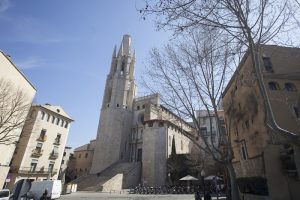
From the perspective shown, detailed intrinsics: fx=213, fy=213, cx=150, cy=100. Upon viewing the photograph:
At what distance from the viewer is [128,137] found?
167ft

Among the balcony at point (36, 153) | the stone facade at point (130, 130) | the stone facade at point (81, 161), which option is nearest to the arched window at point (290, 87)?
the stone facade at point (130, 130)

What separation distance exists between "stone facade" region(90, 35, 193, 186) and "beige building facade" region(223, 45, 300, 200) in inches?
677

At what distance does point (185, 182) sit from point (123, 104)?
23.4 meters

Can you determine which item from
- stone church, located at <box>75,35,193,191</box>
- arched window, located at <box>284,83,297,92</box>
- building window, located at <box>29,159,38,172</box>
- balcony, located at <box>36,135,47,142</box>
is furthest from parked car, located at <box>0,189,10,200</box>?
arched window, located at <box>284,83,297,92</box>

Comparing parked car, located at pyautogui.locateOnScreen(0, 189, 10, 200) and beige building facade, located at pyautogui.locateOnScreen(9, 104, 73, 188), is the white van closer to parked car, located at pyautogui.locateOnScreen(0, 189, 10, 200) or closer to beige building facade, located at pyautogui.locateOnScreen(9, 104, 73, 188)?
parked car, located at pyautogui.locateOnScreen(0, 189, 10, 200)

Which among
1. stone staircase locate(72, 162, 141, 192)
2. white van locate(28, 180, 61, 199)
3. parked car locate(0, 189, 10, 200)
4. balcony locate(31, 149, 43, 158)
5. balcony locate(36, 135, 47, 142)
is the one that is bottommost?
parked car locate(0, 189, 10, 200)

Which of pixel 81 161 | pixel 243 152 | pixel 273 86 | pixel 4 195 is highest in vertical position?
pixel 273 86

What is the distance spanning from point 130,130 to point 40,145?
2295 centimetres

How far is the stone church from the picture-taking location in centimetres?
3853

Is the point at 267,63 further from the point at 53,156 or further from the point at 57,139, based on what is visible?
the point at 57,139

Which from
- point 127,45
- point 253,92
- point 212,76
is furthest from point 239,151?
point 127,45

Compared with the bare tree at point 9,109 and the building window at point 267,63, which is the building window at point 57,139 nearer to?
the bare tree at point 9,109

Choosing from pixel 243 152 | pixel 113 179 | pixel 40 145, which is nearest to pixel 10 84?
pixel 40 145

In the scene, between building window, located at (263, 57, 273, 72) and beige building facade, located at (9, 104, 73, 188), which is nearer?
building window, located at (263, 57, 273, 72)
